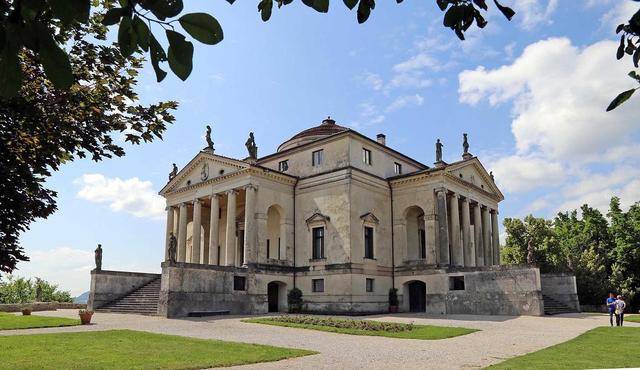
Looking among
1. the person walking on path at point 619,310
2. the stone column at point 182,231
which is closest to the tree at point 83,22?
the person walking on path at point 619,310

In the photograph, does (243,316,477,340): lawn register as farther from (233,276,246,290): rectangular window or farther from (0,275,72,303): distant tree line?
(0,275,72,303): distant tree line

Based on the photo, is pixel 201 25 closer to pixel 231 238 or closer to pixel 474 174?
pixel 231 238

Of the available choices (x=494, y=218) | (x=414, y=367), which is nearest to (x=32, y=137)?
(x=414, y=367)

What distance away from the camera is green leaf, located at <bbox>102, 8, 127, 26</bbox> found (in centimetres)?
229

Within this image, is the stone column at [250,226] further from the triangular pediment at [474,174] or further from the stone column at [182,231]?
the triangular pediment at [474,174]

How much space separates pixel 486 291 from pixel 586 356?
19973mm

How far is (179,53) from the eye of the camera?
230 centimetres

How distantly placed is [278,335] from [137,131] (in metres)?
13.4

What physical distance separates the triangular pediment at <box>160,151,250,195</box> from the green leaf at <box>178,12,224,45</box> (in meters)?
35.3

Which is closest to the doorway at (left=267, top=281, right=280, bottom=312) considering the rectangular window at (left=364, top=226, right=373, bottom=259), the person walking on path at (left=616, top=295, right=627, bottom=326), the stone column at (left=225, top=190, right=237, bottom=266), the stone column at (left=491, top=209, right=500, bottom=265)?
the stone column at (left=225, top=190, right=237, bottom=266)

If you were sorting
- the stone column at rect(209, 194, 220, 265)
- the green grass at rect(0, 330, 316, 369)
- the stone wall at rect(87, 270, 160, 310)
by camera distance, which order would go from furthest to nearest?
1. the stone column at rect(209, 194, 220, 265)
2. the stone wall at rect(87, 270, 160, 310)
3. the green grass at rect(0, 330, 316, 369)

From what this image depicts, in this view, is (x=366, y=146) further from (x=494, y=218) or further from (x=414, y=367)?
(x=414, y=367)

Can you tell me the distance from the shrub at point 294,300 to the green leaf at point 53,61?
35.5 metres

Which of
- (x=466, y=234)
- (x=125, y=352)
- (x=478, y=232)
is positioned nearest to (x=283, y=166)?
(x=466, y=234)
